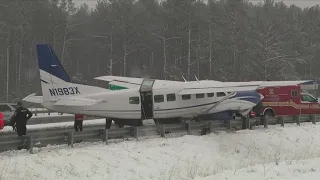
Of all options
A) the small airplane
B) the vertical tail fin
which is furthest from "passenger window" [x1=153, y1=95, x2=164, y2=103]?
the vertical tail fin

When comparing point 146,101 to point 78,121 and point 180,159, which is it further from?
point 180,159

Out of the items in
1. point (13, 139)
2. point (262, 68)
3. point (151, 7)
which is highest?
point (151, 7)

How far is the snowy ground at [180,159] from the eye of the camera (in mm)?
13195

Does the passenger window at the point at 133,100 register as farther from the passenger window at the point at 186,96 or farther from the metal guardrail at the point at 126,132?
the passenger window at the point at 186,96

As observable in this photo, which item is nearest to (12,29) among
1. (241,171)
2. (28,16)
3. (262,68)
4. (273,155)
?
(28,16)

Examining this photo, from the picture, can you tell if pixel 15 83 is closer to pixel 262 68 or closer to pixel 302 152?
pixel 262 68

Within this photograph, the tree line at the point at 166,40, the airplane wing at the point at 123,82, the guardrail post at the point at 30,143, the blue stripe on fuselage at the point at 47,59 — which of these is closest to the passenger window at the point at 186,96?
the airplane wing at the point at 123,82

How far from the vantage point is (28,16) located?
63906 mm

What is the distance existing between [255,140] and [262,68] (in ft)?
135

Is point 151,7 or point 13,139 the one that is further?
point 151,7

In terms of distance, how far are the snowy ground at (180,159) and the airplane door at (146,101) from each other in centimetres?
290

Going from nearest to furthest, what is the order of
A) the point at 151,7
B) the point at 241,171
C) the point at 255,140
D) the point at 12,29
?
the point at 241,171, the point at 255,140, the point at 12,29, the point at 151,7

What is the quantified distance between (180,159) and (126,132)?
3157 millimetres

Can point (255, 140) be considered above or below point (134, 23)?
below
